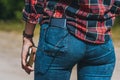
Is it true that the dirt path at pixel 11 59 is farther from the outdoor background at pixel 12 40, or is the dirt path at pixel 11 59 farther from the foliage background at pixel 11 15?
the foliage background at pixel 11 15

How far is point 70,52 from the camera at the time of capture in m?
2.83

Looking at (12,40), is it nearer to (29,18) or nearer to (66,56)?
(29,18)

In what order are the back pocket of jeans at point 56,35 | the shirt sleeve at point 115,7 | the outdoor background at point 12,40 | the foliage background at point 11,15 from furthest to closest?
the foliage background at point 11,15 < the outdoor background at point 12,40 < the shirt sleeve at point 115,7 < the back pocket of jeans at point 56,35

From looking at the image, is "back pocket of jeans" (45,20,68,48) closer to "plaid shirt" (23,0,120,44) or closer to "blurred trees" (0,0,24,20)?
"plaid shirt" (23,0,120,44)

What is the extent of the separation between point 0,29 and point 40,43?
10.2 m

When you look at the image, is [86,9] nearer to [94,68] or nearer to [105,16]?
[105,16]

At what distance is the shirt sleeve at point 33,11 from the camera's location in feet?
9.83

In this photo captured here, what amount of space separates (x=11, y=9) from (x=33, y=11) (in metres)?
11.0

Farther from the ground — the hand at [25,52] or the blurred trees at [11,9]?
the hand at [25,52]

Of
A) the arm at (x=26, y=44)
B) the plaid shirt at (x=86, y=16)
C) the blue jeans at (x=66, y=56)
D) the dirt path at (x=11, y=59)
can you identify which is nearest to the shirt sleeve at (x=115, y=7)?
the plaid shirt at (x=86, y=16)

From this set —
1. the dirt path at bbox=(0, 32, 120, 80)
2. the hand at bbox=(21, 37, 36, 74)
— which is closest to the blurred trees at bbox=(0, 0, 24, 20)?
the dirt path at bbox=(0, 32, 120, 80)

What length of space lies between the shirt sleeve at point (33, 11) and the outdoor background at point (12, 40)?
9.83 feet

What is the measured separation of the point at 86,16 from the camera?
111 inches

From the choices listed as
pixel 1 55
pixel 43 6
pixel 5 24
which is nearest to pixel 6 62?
pixel 1 55
